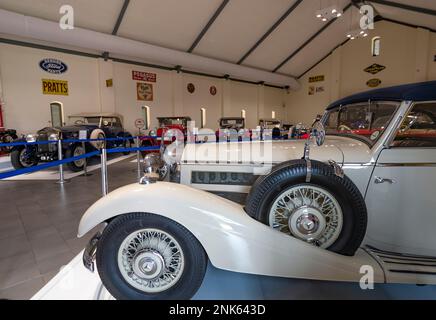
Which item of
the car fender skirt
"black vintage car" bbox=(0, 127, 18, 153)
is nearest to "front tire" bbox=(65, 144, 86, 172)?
"black vintage car" bbox=(0, 127, 18, 153)

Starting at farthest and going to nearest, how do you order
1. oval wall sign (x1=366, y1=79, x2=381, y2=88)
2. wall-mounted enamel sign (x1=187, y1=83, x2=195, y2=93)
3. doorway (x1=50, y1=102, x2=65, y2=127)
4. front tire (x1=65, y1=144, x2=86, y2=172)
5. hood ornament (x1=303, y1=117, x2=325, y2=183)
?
1. oval wall sign (x1=366, y1=79, x2=381, y2=88)
2. wall-mounted enamel sign (x1=187, y1=83, x2=195, y2=93)
3. doorway (x1=50, y1=102, x2=65, y2=127)
4. front tire (x1=65, y1=144, x2=86, y2=172)
5. hood ornament (x1=303, y1=117, x2=325, y2=183)

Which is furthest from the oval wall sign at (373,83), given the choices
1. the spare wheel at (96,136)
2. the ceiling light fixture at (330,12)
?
the spare wheel at (96,136)

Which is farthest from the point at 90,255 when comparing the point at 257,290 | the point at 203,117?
the point at 203,117

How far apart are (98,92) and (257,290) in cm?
1200

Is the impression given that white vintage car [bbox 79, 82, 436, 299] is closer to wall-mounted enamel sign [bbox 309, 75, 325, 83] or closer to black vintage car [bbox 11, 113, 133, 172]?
black vintage car [bbox 11, 113, 133, 172]

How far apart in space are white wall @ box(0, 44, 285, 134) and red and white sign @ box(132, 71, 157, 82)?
0.17 meters

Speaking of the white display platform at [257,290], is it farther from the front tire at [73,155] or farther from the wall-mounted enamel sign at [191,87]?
the wall-mounted enamel sign at [191,87]

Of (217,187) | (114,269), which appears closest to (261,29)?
(217,187)

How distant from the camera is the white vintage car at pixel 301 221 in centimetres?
161

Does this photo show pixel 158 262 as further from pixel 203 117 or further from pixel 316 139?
pixel 203 117

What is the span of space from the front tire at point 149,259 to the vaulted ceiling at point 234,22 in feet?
32.7

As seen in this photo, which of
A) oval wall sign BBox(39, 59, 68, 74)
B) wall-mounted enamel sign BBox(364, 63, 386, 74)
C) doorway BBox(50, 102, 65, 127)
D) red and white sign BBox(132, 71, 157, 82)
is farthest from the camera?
wall-mounted enamel sign BBox(364, 63, 386, 74)

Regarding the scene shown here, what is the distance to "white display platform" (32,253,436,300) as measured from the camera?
5.92ft
